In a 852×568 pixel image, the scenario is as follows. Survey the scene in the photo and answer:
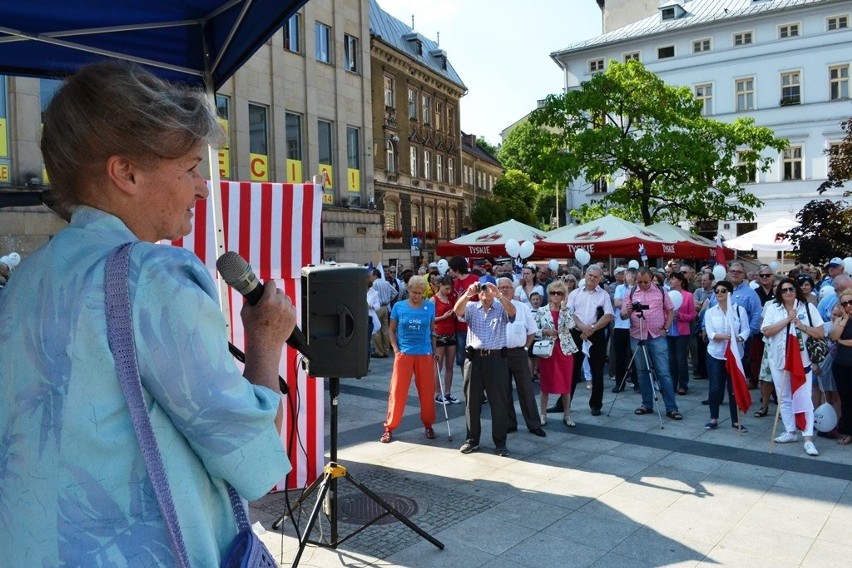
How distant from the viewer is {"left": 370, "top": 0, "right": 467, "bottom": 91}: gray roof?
3894cm

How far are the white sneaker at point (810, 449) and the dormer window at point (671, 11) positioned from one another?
42.9 meters

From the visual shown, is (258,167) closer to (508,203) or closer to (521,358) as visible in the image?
(521,358)

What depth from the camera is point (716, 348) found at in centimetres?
870

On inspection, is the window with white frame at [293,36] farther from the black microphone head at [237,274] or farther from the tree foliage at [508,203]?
the tree foliage at [508,203]

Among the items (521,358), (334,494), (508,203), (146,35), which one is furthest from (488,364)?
(508,203)

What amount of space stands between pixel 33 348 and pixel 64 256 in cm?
18

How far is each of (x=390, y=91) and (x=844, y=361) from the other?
34.2m

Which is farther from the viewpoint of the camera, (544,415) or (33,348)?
(544,415)

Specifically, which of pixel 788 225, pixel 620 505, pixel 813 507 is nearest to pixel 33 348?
pixel 620 505

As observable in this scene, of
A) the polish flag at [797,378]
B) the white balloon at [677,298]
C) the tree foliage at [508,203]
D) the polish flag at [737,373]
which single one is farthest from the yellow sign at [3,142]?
the tree foliage at [508,203]

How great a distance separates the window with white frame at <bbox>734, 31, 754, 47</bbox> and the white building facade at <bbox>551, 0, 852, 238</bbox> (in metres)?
0.06

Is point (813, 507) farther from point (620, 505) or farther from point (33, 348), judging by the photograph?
point (33, 348)

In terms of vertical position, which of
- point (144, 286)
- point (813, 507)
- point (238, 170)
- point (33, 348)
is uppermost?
point (238, 170)

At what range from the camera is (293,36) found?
25.6 m
